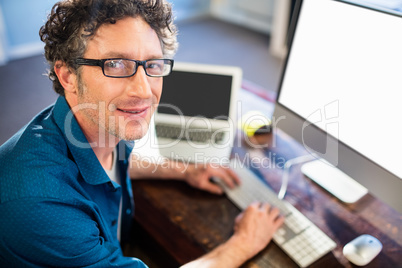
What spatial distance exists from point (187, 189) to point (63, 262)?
0.51m

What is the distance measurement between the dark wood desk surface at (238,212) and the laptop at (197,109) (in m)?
0.23

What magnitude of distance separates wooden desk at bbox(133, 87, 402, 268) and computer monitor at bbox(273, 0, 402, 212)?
0.13m

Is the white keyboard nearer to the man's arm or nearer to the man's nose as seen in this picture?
the man's arm

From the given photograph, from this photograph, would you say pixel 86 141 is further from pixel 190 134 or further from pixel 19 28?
pixel 19 28

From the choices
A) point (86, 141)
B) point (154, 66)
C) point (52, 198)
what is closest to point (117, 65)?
point (154, 66)

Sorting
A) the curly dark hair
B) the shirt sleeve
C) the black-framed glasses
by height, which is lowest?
the shirt sleeve

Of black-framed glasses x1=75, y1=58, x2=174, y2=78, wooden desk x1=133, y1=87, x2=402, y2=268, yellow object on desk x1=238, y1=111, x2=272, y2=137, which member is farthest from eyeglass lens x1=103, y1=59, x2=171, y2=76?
yellow object on desk x1=238, y1=111, x2=272, y2=137

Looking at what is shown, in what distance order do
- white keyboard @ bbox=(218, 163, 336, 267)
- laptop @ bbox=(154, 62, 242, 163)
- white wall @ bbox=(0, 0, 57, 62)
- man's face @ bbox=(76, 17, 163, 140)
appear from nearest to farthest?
1. man's face @ bbox=(76, 17, 163, 140)
2. white keyboard @ bbox=(218, 163, 336, 267)
3. laptop @ bbox=(154, 62, 242, 163)
4. white wall @ bbox=(0, 0, 57, 62)

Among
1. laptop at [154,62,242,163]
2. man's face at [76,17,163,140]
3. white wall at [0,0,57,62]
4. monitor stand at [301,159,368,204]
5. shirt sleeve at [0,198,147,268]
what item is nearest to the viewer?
shirt sleeve at [0,198,147,268]

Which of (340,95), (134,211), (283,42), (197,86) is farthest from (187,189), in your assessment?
(283,42)

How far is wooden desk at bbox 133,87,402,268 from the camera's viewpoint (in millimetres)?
940

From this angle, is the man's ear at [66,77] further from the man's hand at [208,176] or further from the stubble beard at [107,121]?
the man's hand at [208,176]

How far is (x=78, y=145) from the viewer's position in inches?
34.0

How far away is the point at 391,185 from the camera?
91cm
